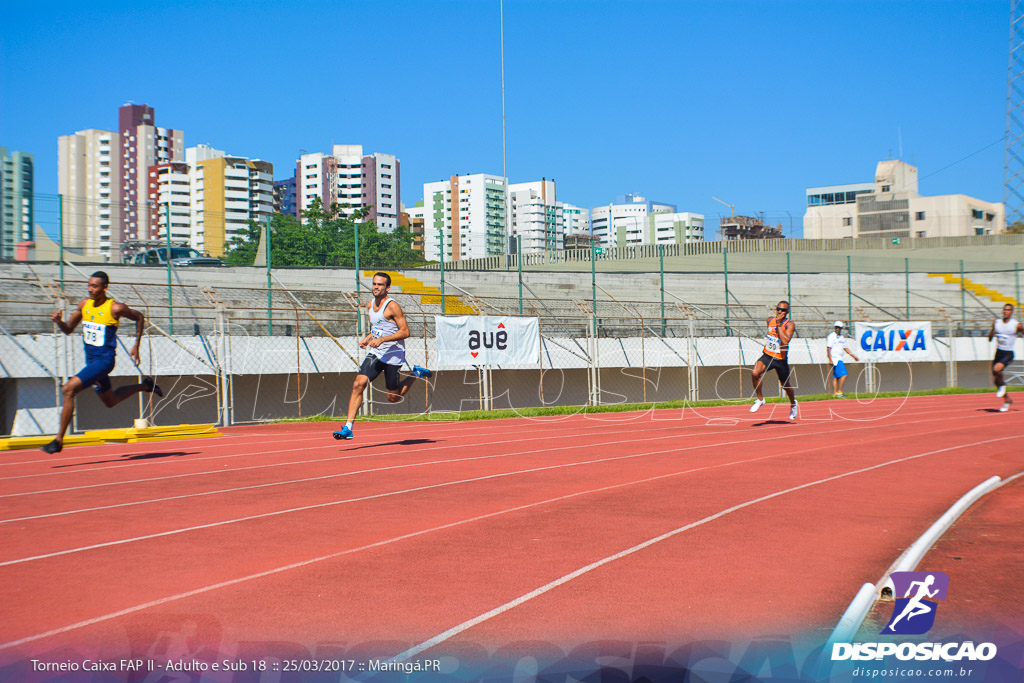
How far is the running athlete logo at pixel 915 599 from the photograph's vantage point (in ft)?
12.1

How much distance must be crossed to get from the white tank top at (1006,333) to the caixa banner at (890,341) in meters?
9.06

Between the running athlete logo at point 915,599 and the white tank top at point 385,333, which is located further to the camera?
the white tank top at point 385,333

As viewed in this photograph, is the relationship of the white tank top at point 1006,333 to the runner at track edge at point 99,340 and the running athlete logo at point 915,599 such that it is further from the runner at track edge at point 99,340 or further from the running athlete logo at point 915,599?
the runner at track edge at point 99,340

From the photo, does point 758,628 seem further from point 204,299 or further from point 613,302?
point 613,302

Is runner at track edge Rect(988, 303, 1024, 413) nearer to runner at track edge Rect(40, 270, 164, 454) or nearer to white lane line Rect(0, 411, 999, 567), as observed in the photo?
white lane line Rect(0, 411, 999, 567)

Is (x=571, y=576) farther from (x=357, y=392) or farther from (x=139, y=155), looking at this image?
(x=139, y=155)

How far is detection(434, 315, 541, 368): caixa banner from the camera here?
17812 millimetres

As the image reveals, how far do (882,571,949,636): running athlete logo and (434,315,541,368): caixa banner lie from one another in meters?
13.7

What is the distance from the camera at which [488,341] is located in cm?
1850

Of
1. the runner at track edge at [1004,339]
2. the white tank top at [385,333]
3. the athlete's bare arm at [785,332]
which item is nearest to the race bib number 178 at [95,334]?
the white tank top at [385,333]

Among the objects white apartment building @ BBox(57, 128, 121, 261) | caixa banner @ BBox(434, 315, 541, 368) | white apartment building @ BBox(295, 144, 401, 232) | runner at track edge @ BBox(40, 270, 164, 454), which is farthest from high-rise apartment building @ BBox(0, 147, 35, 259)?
white apartment building @ BBox(57, 128, 121, 261)

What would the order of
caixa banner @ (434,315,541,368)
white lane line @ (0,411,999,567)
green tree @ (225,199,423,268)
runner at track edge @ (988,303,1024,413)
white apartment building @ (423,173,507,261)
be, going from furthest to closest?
white apartment building @ (423,173,507,261) < green tree @ (225,199,423,268) < caixa banner @ (434,315,541,368) < runner at track edge @ (988,303,1024,413) < white lane line @ (0,411,999,567)

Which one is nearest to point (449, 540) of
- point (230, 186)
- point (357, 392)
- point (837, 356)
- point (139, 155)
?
point (357, 392)

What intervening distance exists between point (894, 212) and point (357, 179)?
124317mm
